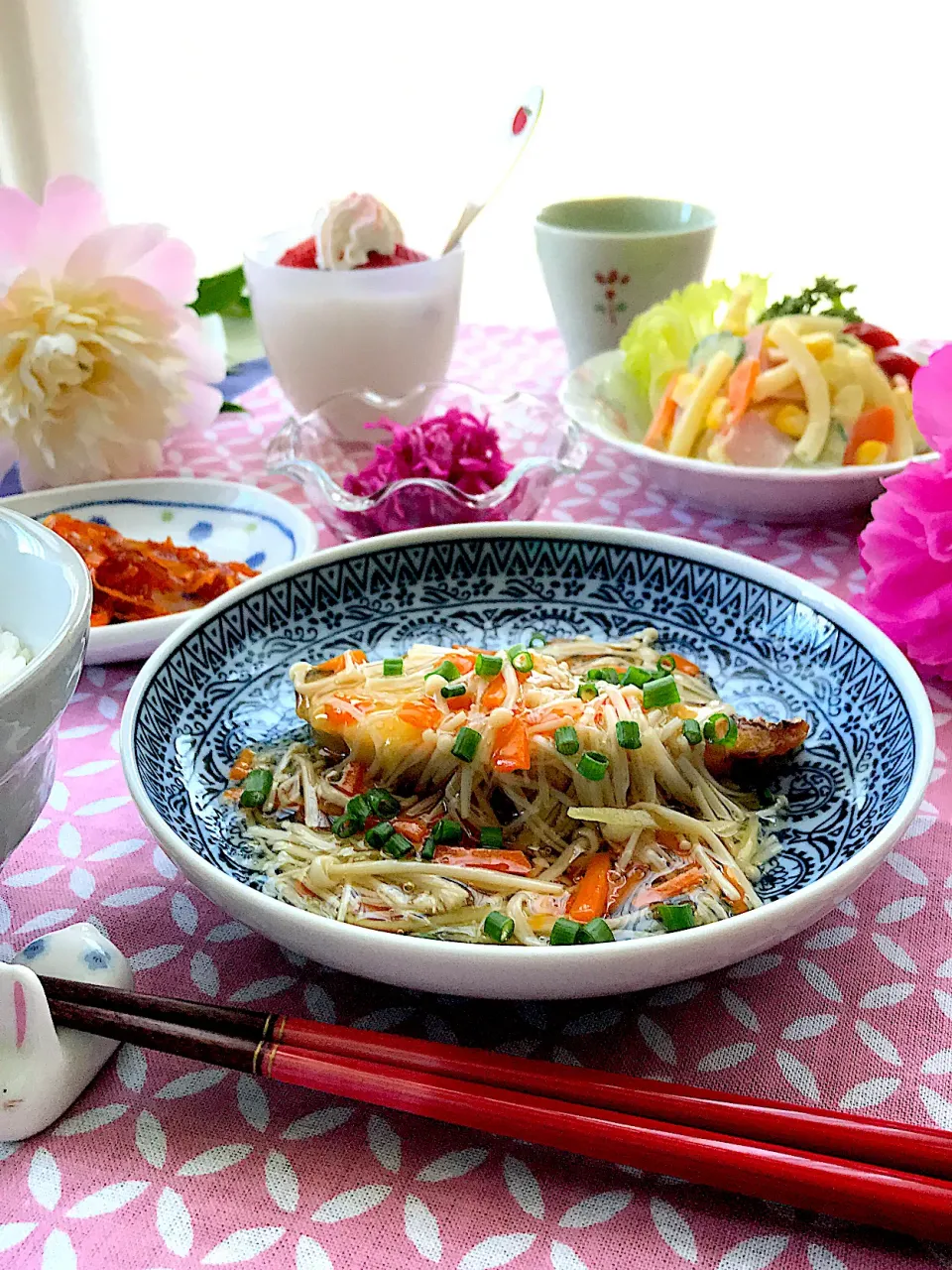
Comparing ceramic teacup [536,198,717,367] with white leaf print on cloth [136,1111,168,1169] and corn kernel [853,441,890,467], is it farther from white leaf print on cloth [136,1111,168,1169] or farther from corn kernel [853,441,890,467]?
white leaf print on cloth [136,1111,168,1169]

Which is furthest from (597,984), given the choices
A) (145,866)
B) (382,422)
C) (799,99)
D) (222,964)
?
(799,99)

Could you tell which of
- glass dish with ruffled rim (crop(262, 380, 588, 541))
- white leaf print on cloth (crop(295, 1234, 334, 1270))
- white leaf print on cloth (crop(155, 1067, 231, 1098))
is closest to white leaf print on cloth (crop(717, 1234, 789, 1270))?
white leaf print on cloth (crop(295, 1234, 334, 1270))

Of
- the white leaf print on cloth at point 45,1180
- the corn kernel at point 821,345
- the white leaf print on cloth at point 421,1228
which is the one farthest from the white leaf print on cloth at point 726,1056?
the corn kernel at point 821,345

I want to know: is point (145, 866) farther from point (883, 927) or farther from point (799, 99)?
point (799, 99)

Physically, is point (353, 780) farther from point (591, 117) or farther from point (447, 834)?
point (591, 117)

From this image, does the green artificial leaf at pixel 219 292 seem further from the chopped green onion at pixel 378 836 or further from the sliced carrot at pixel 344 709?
the chopped green onion at pixel 378 836

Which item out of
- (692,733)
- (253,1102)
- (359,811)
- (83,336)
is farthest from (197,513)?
(253,1102)

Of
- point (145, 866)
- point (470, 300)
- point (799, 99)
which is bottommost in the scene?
point (470, 300)
